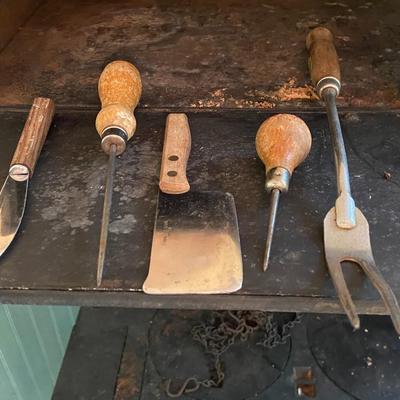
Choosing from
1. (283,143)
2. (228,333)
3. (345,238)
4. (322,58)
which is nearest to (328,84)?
(322,58)

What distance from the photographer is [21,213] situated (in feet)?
2.06

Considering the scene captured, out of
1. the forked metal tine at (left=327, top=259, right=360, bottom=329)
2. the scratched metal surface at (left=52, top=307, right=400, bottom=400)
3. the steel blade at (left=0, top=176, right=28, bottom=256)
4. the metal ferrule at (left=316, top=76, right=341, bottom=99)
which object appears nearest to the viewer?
the forked metal tine at (left=327, top=259, right=360, bottom=329)

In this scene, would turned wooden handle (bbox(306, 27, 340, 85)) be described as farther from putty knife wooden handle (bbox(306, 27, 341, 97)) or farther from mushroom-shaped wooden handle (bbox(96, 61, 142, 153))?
mushroom-shaped wooden handle (bbox(96, 61, 142, 153))

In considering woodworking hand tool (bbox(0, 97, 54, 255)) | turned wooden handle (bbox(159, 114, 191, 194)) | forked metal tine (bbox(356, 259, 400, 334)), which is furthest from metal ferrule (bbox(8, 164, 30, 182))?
forked metal tine (bbox(356, 259, 400, 334))

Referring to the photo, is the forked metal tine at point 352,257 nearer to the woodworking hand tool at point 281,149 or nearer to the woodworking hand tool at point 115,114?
the woodworking hand tool at point 281,149

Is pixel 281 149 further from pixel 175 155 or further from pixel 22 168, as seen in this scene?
pixel 22 168

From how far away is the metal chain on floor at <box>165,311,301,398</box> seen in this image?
3.19ft

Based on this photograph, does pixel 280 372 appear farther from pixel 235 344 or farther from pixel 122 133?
pixel 122 133

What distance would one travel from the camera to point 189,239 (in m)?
0.58

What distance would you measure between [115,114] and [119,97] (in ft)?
0.14

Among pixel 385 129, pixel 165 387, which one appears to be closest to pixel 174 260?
pixel 385 129

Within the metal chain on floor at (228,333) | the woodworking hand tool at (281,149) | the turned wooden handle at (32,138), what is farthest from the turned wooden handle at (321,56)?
the metal chain on floor at (228,333)

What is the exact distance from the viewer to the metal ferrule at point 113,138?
67 cm

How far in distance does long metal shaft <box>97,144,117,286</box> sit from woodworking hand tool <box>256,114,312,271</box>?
0.17 m
